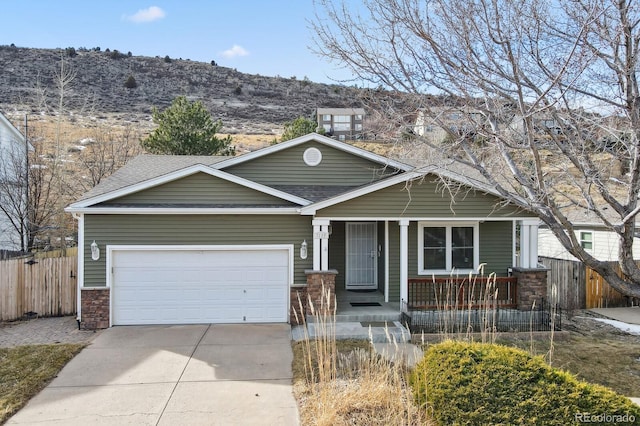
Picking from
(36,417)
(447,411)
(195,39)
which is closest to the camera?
(447,411)

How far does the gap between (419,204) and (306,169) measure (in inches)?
142

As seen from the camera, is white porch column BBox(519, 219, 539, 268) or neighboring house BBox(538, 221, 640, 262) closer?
white porch column BBox(519, 219, 539, 268)

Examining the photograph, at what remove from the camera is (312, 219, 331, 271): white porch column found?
32.7 ft

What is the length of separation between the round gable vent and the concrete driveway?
5.19 meters

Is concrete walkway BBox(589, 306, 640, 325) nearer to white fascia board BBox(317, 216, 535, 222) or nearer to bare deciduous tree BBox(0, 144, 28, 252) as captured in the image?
white fascia board BBox(317, 216, 535, 222)

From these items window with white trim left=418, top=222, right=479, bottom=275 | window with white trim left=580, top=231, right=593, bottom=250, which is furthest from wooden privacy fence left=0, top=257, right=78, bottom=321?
window with white trim left=580, top=231, right=593, bottom=250

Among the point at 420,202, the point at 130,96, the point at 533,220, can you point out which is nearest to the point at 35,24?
the point at 130,96

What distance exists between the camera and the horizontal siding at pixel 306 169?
12055 mm

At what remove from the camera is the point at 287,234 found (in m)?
10.2

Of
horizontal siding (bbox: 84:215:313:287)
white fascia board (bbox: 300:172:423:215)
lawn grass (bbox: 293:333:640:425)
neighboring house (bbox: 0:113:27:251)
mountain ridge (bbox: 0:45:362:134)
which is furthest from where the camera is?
mountain ridge (bbox: 0:45:362:134)

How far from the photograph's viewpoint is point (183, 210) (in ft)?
31.9

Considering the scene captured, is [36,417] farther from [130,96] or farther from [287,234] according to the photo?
[130,96]

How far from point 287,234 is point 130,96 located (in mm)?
48954

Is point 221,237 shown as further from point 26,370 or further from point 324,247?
point 26,370
